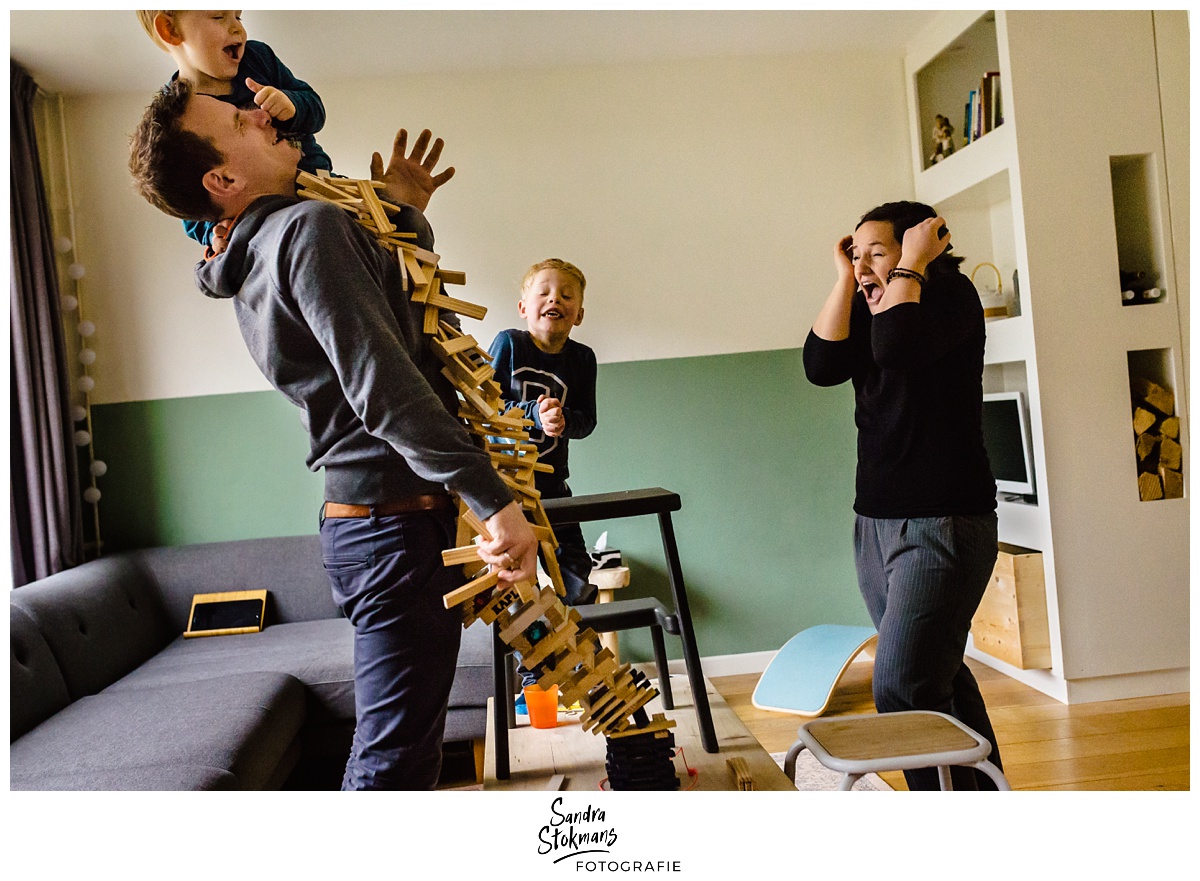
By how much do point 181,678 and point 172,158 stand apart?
1.49 meters

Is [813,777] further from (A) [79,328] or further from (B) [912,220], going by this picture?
(A) [79,328]

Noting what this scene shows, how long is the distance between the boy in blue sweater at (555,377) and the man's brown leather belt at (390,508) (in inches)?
10.4

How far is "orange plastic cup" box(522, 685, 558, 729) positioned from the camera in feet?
5.24

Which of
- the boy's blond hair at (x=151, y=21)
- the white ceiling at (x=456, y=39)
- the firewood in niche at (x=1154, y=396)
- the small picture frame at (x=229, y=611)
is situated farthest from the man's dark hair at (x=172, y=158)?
the small picture frame at (x=229, y=611)

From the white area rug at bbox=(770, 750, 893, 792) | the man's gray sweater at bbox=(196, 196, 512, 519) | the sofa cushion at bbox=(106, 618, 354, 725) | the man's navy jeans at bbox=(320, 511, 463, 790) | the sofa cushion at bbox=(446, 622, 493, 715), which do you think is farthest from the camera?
the sofa cushion at bbox=(446, 622, 493, 715)

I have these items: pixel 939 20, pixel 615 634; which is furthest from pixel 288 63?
pixel 615 634

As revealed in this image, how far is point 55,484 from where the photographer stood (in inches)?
84.7

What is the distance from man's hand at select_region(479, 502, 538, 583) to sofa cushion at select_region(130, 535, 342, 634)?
1603mm

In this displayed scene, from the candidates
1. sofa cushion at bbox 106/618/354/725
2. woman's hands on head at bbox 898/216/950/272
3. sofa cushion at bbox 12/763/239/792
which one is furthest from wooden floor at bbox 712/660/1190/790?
sofa cushion at bbox 106/618/354/725

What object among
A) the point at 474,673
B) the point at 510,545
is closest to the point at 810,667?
the point at 510,545

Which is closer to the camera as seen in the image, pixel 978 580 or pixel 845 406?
pixel 978 580

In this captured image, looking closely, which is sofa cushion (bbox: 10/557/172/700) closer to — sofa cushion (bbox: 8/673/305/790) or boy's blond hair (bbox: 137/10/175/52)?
sofa cushion (bbox: 8/673/305/790)

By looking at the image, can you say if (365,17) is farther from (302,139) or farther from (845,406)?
(845,406)
